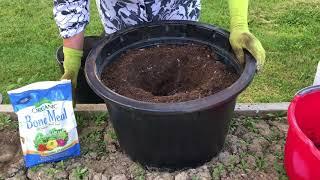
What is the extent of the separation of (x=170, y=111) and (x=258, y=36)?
1989 mm

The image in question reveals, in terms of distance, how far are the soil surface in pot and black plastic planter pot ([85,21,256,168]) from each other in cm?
5

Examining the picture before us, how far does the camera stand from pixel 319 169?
5.55 ft

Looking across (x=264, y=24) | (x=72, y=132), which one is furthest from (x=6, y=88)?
(x=264, y=24)

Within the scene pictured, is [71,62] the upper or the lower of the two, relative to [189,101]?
lower

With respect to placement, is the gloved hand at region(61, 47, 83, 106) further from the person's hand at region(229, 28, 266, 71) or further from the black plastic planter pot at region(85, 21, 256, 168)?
the person's hand at region(229, 28, 266, 71)

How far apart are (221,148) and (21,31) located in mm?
2222

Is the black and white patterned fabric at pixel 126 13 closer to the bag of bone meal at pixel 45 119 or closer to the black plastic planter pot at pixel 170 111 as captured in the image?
the black plastic planter pot at pixel 170 111

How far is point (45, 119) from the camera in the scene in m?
2.04

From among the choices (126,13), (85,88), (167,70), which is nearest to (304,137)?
(167,70)

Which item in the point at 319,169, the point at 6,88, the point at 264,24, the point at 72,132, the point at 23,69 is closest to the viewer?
the point at 319,169

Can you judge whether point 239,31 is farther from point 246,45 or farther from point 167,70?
point 167,70

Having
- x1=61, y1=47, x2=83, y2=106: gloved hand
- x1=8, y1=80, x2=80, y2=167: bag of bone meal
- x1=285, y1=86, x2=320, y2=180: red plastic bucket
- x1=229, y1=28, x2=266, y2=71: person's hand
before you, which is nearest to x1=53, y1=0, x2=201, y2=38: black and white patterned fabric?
x1=61, y1=47, x2=83, y2=106: gloved hand

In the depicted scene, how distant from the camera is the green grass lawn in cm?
296

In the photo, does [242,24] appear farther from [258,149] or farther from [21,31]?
[21,31]
